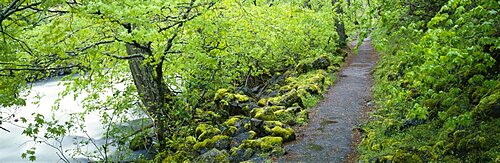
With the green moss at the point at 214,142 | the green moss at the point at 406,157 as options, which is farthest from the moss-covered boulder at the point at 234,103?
the green moss at the point at 406,157

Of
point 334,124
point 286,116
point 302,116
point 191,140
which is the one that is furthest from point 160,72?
point 334,124

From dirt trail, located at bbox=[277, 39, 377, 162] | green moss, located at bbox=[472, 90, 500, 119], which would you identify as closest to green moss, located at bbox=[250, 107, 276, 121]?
dirt trail, located at bbox=[277, 39, 377, 162]

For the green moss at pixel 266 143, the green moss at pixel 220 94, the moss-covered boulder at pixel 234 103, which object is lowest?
the green moss at pixel 266 143

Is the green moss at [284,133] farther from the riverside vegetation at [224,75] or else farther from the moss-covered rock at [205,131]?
the moss-covered rock at [205,131]

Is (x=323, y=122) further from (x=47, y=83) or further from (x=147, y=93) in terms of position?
(x=47, y=83)

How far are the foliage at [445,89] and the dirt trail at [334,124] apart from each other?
62 cm

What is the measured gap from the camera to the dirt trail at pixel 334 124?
9.48 m

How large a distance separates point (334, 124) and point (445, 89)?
3.80 meters

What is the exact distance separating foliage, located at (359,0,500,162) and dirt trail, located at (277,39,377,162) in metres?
0.62

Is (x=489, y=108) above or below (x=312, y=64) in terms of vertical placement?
below

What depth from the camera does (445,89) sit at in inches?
329

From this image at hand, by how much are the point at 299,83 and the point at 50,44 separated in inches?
410

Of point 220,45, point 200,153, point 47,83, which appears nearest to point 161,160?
point 200,153

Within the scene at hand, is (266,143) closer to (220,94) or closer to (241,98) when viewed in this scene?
(241,98)
